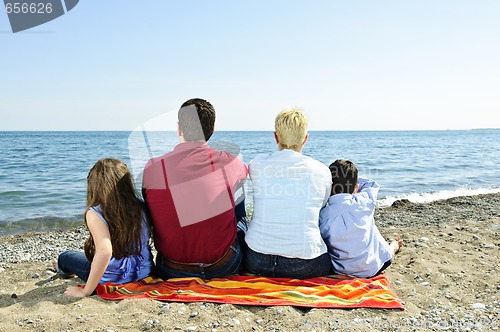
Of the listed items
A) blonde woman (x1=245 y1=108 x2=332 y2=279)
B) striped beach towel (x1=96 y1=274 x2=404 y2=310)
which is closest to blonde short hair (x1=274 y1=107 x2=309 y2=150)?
blonde woman (x1=245 y1=108 x2=332 y2=279)

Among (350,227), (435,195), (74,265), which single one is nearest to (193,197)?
(350,227)

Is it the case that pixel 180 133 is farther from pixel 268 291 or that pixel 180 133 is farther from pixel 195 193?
pixel 268 291

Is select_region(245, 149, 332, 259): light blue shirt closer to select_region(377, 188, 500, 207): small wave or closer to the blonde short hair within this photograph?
the blonde short hair

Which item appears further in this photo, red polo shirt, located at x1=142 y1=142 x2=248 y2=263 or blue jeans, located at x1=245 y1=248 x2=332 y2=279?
blue jeans, located at x1=245 y1=248 x2=332 y2=279

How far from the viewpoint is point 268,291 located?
389 cm

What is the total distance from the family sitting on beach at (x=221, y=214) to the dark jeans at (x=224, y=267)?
0.01 metres

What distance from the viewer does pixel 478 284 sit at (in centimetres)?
440

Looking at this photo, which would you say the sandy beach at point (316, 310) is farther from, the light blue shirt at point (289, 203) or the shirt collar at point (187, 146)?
the shirt collar at point (187, 146)

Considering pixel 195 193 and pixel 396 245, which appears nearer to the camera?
pixel 195 193

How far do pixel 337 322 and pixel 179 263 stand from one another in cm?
155

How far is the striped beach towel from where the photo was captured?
12.3 ft

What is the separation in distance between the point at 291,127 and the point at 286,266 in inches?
50.4

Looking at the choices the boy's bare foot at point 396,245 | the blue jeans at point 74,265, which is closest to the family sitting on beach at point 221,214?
the blue jeans at point 74,265

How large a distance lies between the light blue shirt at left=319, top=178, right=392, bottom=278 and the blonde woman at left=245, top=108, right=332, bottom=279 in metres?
0.17
